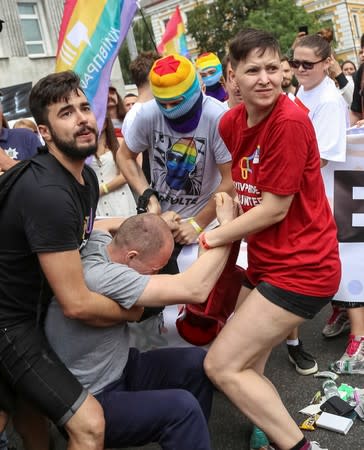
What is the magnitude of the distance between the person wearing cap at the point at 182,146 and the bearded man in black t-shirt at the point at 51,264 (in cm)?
80

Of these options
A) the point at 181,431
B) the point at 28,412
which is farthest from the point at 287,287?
the point at 28,412

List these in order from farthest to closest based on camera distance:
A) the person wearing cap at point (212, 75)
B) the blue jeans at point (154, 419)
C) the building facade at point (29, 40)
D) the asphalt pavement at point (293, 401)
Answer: the building facade at point (29, 40), the person wearing cap at point (212, 75), the asphalt pavement at point (293, 401), the blue jeans at point (154, 419)

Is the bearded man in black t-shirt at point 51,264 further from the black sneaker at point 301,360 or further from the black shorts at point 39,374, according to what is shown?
the black sneaker at point 301,360

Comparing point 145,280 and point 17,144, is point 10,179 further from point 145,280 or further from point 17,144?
point 17,144

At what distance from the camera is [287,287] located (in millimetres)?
2512

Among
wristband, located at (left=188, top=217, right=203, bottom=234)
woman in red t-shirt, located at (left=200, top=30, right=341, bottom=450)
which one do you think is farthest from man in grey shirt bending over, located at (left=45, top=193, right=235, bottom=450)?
wristband, located at (left=188, top=217, right=203, bottom=234)

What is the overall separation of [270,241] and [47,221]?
98 cm

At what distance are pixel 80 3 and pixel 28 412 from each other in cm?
332

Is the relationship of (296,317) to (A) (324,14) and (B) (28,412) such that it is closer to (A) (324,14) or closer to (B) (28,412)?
(B) (28,412)

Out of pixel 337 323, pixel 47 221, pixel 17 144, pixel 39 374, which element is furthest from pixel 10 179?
pixel 337 323

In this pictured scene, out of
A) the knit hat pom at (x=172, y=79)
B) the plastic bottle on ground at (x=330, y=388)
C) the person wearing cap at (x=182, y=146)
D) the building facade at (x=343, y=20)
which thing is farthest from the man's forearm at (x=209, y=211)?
the building facade at (x=343, y=20)

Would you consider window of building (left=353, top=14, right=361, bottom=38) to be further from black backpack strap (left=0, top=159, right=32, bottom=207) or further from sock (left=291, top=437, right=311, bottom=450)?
black backpack strap (left=0, top=159, right=32, bottom=207)

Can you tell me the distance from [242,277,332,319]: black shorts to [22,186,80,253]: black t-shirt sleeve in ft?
2.84

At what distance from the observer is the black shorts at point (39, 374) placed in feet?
7.42
